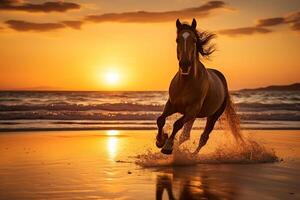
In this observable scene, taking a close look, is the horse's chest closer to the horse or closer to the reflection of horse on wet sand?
the horse

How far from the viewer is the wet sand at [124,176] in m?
6.02

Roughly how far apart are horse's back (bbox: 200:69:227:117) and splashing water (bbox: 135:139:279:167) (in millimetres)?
851

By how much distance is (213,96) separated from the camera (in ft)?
31.7

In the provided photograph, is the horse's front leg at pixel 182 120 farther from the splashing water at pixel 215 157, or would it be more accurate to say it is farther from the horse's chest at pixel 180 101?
the splashing water at pixel 215 157

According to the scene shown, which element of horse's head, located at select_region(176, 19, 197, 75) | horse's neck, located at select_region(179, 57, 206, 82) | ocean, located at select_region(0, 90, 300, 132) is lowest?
ocean, located at select_region(0, 90, 300, 132)

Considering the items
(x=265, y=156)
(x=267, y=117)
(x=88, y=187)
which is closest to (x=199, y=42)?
(x=265, y=156)

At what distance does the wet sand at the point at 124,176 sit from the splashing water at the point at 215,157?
13cm

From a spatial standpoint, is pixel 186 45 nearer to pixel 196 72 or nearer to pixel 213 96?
pixel 196 72

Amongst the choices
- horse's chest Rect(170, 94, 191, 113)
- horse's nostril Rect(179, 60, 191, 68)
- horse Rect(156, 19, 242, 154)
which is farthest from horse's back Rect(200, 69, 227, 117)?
horse's nostril Rect(179, 60, 191, 68)

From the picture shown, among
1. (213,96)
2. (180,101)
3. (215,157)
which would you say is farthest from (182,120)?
(215,157)

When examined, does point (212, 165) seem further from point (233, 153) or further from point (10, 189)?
point (10, 189)

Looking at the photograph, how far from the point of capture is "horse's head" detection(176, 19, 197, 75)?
7.77 meters

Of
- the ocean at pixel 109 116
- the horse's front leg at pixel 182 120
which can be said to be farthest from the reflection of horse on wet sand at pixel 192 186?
the ocean at pixel 109 116

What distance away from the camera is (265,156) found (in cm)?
1006
